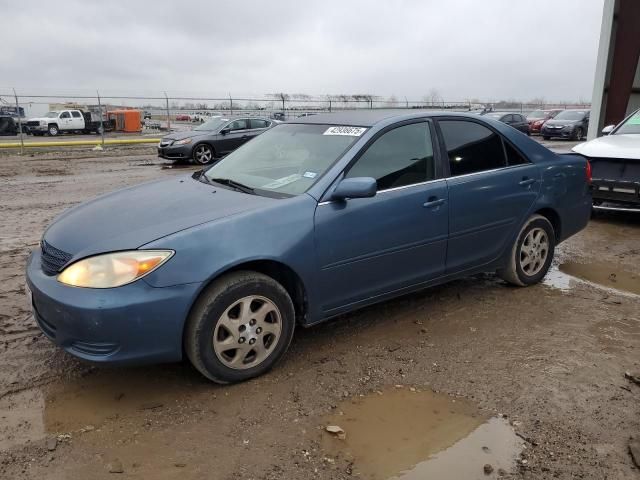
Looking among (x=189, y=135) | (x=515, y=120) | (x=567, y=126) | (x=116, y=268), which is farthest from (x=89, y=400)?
(x=567, y=126)

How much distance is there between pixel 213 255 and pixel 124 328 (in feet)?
1.96

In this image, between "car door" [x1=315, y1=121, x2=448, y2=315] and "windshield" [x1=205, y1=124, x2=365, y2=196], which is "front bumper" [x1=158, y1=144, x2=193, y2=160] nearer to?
"windshield" [x1=205, y1=124, x2=365, y2=196]

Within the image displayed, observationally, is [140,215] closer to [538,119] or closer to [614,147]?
[614,147]

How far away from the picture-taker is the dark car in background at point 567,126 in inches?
1032

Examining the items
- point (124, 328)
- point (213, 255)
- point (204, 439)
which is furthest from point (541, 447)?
point (124, 328)

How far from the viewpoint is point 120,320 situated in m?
2.81

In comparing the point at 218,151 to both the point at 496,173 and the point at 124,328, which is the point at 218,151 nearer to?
the point at 496,173

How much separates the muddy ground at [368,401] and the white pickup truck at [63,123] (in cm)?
3197

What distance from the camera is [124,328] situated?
2.83 metres

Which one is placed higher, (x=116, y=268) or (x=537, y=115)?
(x=116, y=268)

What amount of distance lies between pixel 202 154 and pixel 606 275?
12.5 metres

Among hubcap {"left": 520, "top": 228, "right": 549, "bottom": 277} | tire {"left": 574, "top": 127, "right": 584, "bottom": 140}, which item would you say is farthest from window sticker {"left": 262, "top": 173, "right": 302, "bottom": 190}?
tire {"left": 574, "top": 127, "right": 584, "bottom": 140}

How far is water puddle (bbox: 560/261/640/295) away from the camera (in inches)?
199

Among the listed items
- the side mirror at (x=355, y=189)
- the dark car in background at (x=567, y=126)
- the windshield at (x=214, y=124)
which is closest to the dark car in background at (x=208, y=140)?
the windshield at (x=214, y=124)
